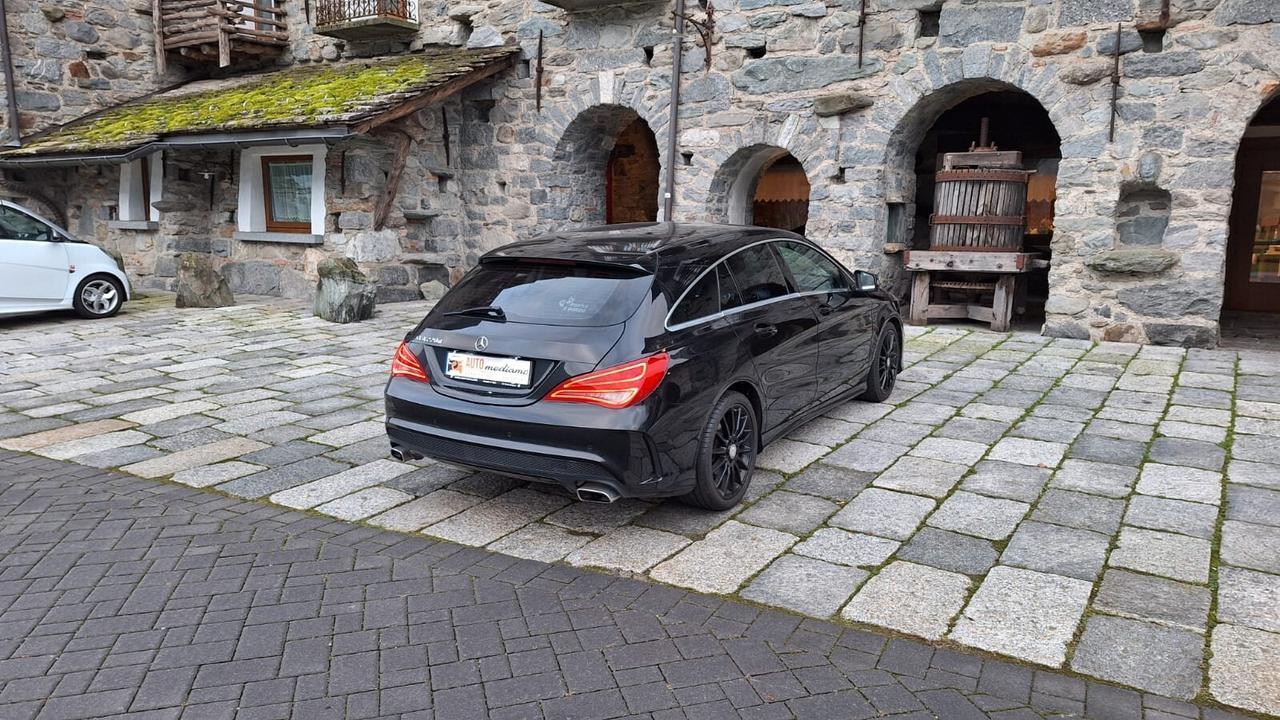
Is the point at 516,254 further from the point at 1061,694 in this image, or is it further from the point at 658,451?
the point at 1061,694

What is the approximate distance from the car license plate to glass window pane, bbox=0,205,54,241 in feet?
27.3

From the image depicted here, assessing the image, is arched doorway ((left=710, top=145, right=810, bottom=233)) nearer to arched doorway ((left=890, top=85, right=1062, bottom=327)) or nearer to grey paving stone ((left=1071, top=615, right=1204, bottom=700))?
arched doorway ((left=890, top=85, right=1062, bottom=327))

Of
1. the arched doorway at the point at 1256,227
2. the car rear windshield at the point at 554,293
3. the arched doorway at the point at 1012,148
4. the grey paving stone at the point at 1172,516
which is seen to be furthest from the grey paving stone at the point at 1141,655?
the arched doorway at the point at 1256,227

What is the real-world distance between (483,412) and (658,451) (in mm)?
842

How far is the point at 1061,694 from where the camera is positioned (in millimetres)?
2914

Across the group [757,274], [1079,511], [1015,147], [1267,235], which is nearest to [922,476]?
[1079,511]

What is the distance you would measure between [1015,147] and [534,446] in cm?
1115

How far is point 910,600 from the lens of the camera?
3559 millimetres

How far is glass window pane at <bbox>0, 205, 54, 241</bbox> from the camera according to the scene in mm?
9906

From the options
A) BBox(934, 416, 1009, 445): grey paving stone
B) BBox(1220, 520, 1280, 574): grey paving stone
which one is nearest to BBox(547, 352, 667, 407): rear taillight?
BBox(1220, 520, 1280, 574): grey paving stone

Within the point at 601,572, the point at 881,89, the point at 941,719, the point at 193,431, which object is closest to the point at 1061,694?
the point at 941,719

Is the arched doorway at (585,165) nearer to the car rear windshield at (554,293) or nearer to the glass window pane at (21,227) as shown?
the glass window pane at (21,227)

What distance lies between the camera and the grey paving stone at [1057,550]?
384 centimetres

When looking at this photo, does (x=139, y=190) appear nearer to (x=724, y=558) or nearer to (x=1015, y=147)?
(x=1015, y=147)
